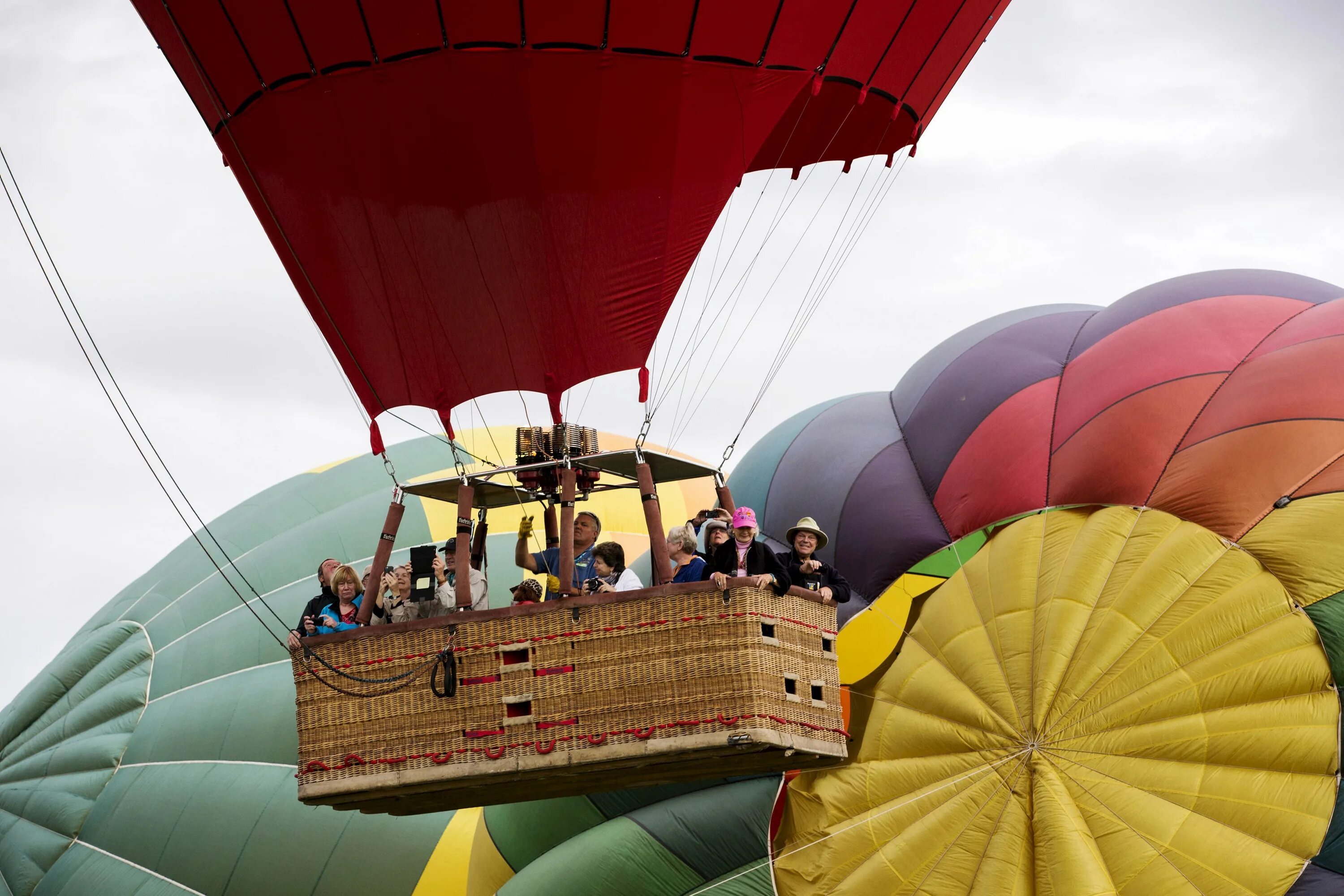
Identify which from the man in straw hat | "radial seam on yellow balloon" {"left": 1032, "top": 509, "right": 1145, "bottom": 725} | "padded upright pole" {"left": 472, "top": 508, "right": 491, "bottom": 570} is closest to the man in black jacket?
"padded upright pole" {"left": 472, "top": 508, "right": 491, "bottom": 570}

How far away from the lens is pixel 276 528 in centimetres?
993

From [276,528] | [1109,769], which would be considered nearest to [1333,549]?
[1109,769]

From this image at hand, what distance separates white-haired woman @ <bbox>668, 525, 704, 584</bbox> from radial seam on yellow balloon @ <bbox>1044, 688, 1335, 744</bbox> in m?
1.48

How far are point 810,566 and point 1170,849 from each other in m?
1.59

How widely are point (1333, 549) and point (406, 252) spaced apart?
3.36 metres

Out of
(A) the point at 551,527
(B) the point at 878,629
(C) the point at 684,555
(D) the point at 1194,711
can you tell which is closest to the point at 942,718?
(B) the point at 878,629

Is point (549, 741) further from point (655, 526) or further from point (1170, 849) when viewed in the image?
point (1170, 849)

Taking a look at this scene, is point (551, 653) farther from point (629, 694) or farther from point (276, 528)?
point (276, 528)

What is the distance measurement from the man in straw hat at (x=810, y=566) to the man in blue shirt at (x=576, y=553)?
72 cm

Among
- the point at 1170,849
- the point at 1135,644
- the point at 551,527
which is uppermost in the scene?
the point at 551,527

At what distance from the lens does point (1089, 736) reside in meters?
5.57

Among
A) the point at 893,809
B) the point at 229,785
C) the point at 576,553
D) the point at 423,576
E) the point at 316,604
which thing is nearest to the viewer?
the point at 423,576

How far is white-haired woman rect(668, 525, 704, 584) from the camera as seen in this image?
5.17 m

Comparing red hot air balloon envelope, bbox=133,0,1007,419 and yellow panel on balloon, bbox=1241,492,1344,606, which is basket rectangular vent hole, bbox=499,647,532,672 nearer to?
red hot air balloon envelope, bbox=133,0,1007,419
